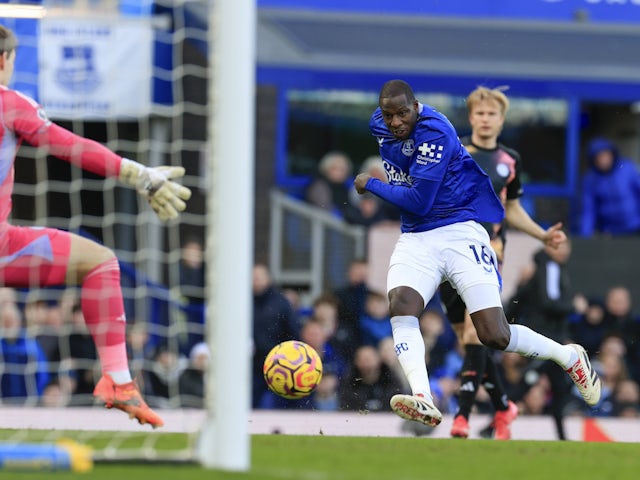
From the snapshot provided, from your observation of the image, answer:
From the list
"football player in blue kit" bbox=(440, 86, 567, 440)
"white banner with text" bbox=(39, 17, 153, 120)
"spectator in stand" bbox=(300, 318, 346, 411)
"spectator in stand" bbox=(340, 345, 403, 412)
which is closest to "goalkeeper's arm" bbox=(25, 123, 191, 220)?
"football player in blue kit" bbox=(440, 86, 567, 440)

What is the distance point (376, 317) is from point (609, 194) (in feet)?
10.9

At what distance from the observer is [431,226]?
851cm

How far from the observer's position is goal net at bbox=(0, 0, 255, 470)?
6203 mm

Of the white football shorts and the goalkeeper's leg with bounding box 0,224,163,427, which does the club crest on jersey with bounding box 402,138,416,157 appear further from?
the goalkeeper's leg with bounding box 0,224,163,427

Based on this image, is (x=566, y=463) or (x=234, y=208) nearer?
(x=234, y=208)

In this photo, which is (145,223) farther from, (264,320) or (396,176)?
(396,176)

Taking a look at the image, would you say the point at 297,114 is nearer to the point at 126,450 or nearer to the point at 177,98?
the point at 177,98

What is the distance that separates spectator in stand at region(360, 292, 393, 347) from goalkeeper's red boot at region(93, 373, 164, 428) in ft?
17.4

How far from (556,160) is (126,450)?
10169mm

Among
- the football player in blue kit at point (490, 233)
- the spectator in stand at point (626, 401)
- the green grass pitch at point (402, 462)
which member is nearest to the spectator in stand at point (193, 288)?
the football player in blue kit at point (490, 233)

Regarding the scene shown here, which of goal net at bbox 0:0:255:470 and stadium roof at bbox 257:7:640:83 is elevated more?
stadium roof at bbox 257:7:640:83

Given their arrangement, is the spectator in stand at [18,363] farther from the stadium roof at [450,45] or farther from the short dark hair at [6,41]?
the stadium roof at [450,45]

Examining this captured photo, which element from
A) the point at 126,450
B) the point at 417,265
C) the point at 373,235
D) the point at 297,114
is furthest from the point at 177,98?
the point at 126,450

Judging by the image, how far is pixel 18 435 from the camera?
828 centimetres
